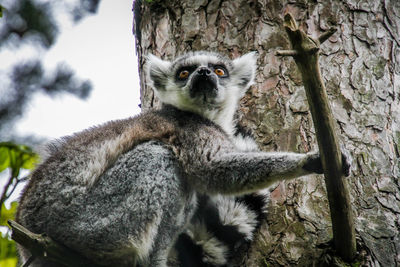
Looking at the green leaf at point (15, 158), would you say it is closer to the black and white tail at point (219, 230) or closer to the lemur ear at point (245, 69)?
the black and white tail at point (219, 230)

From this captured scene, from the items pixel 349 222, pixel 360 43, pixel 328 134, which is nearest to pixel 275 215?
pixel 349 222

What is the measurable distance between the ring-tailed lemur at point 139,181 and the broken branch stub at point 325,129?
2.25 ft

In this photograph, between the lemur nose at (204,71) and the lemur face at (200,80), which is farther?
the lemur face at (200,80)

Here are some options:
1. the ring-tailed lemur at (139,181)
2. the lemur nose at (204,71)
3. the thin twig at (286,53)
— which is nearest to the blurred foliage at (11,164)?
the ring-tailed lemur at (139,181)

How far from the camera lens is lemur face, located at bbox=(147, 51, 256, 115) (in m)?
5.39

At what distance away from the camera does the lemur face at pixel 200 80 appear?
17.7 feet

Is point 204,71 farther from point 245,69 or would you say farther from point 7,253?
point 7,253

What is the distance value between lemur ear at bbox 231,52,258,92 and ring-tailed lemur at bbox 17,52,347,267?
0.9 inches

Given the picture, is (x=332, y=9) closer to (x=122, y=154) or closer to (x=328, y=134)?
(x=328, y=134)

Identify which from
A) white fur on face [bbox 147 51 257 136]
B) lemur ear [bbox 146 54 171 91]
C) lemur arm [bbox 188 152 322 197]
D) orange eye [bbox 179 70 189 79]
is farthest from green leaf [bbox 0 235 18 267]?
orange eye [bbox 179 70 189 79]

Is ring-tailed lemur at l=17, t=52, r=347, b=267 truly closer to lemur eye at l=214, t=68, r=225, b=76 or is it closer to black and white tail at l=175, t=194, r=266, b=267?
black and white tail at l=175, t=194, r=266, b=267

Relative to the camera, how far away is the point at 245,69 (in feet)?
17.4

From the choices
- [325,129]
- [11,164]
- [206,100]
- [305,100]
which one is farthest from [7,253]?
[206,100]

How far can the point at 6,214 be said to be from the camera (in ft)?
Result: 11.1
